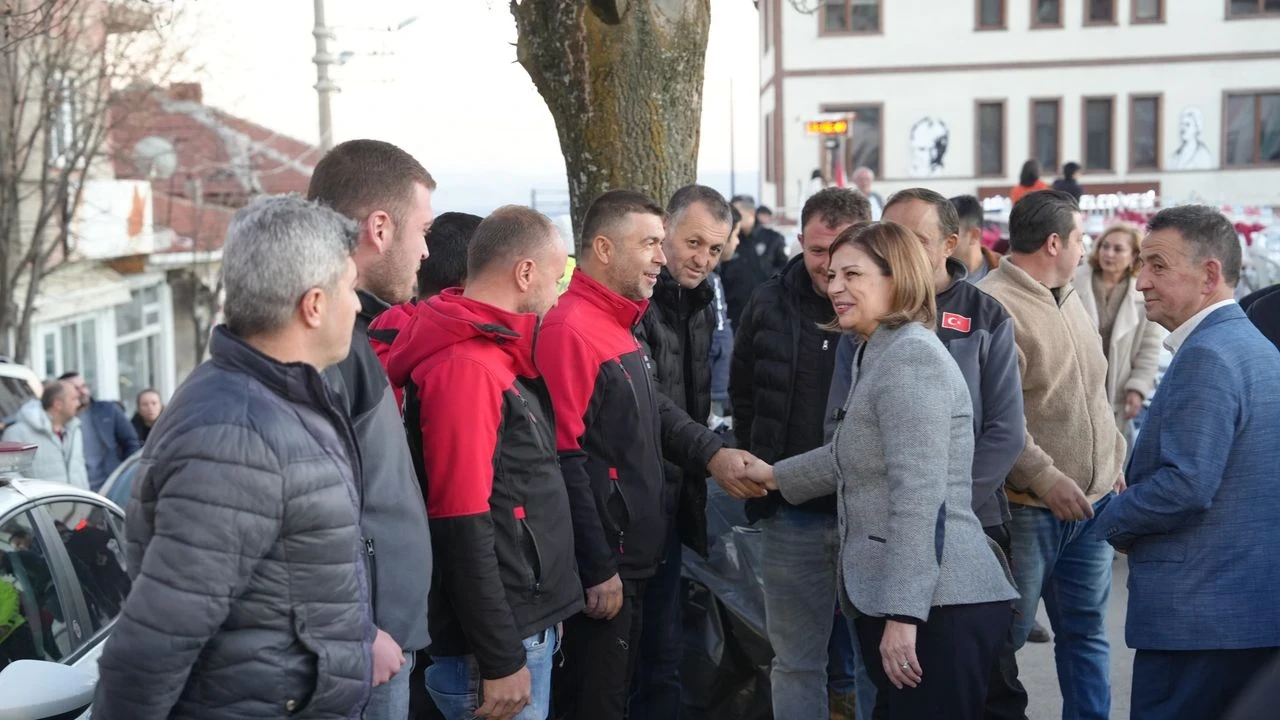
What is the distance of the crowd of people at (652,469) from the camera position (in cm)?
252

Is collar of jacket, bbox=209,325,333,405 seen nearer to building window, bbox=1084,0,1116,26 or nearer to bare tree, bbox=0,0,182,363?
bare tree, bbox=0,0,182,363

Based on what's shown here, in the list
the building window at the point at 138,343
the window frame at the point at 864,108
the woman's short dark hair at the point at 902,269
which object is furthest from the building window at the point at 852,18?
the woman's short dark hair at the point at 902,269

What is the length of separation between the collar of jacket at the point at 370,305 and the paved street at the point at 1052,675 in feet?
11.9

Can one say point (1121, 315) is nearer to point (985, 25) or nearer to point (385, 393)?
point (385, 393)

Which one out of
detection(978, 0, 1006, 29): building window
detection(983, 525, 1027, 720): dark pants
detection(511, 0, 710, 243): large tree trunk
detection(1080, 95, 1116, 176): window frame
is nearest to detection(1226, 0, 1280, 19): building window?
→ detection(1080, 95, 1116, 176): window frame

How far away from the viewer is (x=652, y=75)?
613 centimetres

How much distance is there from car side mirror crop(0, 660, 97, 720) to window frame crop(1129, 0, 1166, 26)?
3811 cm

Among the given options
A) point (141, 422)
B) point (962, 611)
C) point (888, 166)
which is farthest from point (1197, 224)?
point (888, 166)

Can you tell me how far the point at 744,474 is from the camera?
4559mm

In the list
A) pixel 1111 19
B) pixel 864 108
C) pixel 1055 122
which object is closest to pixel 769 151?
pixel 864 108

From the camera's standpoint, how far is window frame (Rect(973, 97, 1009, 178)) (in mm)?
36406

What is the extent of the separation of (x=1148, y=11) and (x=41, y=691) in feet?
127

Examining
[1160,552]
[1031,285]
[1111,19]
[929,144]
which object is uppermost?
[1111,19]

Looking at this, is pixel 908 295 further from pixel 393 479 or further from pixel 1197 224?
pixel 393 479
